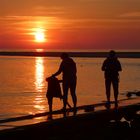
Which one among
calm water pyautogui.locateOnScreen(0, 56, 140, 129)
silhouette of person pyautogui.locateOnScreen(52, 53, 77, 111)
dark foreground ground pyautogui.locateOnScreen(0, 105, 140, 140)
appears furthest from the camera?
calm water pyautogui.locateOnScreen(0, 56, 140, 129)

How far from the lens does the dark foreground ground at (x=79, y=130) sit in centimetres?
1261

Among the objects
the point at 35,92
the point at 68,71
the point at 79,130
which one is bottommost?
the point at 35,92

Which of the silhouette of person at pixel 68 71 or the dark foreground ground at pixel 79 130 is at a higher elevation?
the silhouette of person at pixel 68 71

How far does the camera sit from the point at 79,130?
14.5m

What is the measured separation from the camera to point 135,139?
13711 millimetres

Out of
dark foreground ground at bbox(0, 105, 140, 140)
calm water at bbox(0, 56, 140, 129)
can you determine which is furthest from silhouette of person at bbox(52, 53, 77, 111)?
calm water at bbox(0, 56, 140, 129)

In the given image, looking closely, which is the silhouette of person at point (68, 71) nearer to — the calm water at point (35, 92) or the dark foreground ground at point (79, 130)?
the dark foreground ground at point (79, 130)

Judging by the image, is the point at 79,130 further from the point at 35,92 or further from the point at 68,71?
the point at 35,92

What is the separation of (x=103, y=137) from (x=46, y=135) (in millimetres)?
1557

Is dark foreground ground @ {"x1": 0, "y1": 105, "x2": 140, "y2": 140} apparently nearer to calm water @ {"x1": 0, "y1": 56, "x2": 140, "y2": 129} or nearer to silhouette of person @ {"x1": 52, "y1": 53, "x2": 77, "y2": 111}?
silhouette of person @ {"x1": 52, "y1": 53, "x2": 77, "y2": 111}

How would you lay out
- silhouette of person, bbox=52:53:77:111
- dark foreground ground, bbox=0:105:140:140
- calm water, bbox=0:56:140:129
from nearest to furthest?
dark foreground ground, bbox=0:105:140:140, silhouette of person, bbox=52:53:77:111, calm water, bbox=0:56:140:129

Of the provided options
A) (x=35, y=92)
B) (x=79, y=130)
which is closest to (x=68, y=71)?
(x=79, y=130)

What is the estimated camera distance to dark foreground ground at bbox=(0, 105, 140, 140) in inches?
496

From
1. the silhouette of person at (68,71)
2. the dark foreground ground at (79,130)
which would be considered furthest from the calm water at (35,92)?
the dark foreground ground at (79,130)
